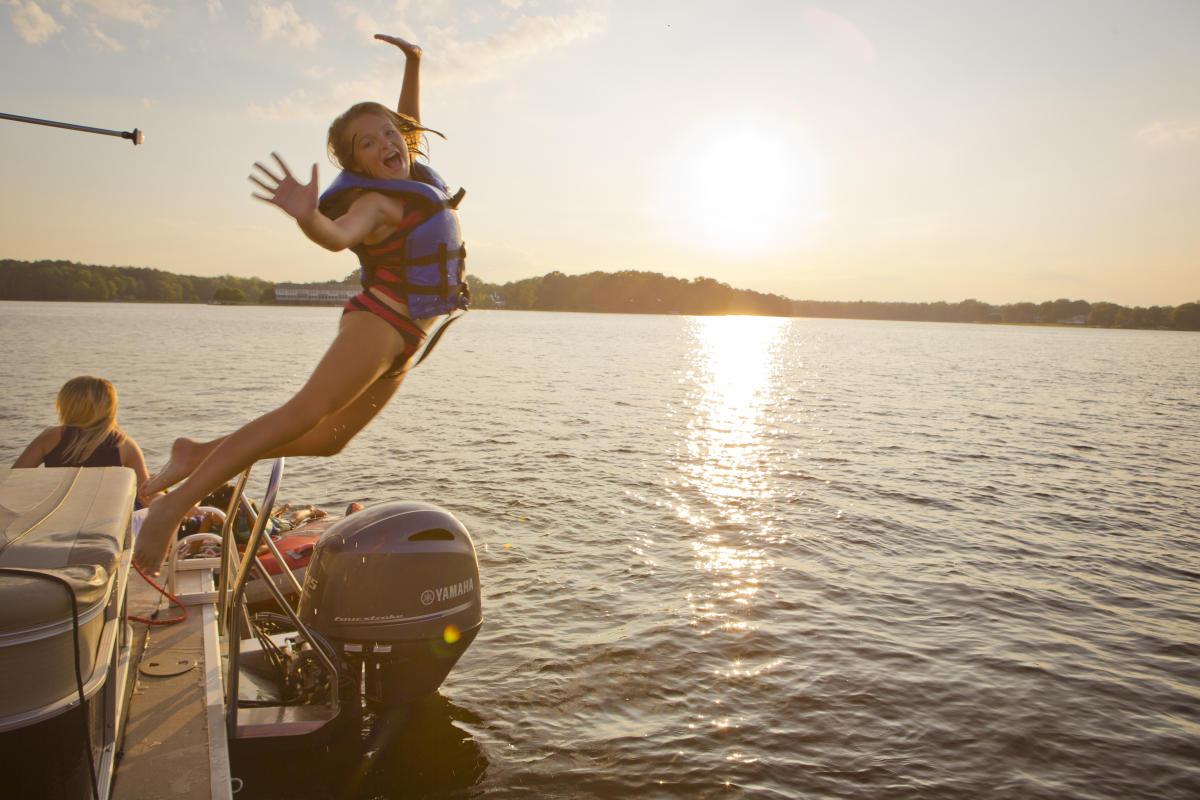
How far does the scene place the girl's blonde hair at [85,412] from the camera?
7.00 m

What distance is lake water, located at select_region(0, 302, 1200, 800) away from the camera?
20.3 ft

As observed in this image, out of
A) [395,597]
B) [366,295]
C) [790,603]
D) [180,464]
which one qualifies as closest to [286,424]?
[366,295]

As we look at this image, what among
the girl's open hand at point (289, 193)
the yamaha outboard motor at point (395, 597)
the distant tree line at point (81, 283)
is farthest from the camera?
the distant tree line at point (81, 283)

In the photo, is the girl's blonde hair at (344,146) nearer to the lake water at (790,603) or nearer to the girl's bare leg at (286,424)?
the girl's bare leg at (286,424)

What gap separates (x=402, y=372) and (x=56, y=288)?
646ft

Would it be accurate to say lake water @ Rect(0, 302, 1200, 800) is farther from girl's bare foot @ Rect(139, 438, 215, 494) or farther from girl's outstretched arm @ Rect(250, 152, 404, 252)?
girl's outstretched arm @ Rect(250, 152, 404, 252)

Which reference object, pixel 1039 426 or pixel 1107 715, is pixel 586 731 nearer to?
pixel 1107 715

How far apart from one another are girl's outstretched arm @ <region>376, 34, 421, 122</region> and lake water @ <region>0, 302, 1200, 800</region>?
452 cm

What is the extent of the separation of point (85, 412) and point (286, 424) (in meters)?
4.62

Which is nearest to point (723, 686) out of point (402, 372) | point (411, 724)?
point (411, 724)

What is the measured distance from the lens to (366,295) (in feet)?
12.8

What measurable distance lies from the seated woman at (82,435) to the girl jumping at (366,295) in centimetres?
378

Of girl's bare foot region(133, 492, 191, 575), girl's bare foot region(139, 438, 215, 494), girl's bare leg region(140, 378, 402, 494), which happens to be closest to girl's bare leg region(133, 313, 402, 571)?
girl's bare foot region(133, 492, 191, 575)

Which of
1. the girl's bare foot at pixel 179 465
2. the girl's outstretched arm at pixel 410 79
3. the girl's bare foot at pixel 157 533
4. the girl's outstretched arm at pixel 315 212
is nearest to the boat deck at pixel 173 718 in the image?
the girl's bare foot at pixel 157 533
